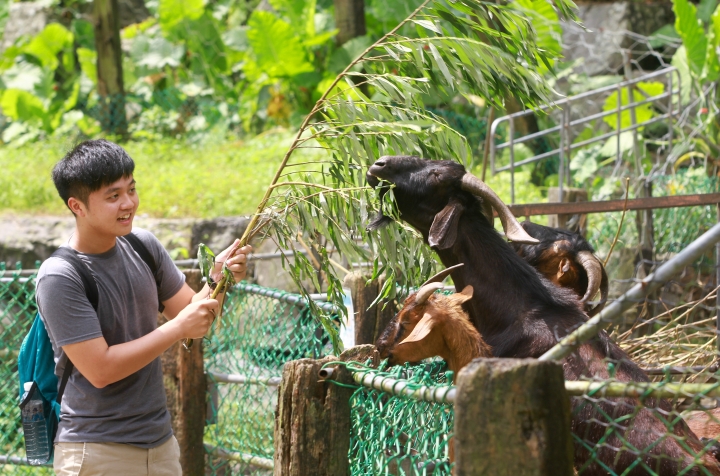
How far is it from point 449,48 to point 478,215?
0.88 meters

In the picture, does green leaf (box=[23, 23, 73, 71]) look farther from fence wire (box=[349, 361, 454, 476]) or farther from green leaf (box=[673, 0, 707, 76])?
fence wire (box=[349, 361, 454, 476])

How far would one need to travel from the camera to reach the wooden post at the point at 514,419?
72.1 inches

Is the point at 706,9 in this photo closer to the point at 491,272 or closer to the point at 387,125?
the point at 491,272

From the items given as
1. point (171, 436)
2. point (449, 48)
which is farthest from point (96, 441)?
point (449, 48)

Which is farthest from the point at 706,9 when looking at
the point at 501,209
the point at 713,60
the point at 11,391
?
the point at 11,391

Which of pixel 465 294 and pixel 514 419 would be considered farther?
pixel 465 294

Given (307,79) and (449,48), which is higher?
(307,79)

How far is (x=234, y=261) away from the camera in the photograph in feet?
11.3

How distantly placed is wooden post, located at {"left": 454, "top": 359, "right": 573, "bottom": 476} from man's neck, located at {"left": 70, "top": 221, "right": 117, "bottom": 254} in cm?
201

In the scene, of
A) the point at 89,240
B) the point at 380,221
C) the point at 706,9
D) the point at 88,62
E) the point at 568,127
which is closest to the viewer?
the point at 89,240

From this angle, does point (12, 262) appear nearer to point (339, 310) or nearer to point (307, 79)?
point (307, 79)

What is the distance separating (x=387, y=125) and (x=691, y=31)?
8.00 metres

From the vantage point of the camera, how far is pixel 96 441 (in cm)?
324

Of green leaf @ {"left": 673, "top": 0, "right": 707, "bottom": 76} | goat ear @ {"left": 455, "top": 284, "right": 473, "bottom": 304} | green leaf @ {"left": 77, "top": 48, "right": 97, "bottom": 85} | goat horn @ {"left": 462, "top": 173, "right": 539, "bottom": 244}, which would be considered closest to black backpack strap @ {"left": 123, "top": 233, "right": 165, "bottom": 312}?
goat ear @ {"left": 455, "top": 284, "right": 473, "bottom": 304}
